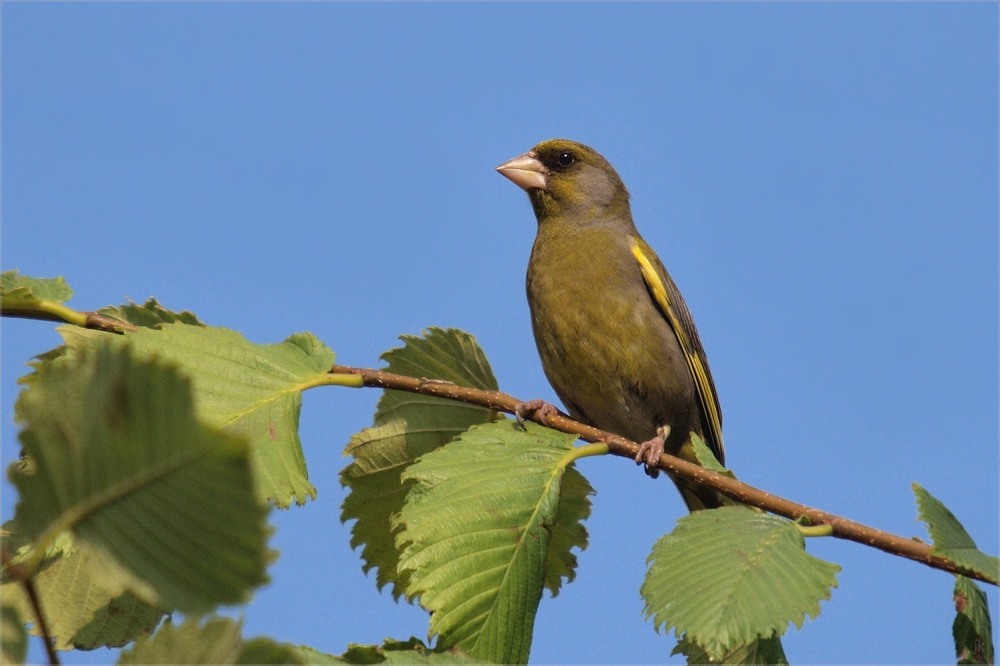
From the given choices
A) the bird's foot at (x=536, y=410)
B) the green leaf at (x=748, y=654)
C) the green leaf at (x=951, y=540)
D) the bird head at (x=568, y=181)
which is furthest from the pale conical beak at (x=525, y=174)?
the green leaf at (x=951, y=540)

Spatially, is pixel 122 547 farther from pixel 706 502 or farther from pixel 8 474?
pixel 706 502

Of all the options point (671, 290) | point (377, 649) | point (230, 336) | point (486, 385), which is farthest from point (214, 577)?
point (671, 290)

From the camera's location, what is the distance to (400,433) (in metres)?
3.23

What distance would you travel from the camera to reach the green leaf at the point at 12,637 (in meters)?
0.99

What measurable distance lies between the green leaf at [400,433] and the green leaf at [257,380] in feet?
1.25

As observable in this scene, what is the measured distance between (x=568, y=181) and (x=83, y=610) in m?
5.07

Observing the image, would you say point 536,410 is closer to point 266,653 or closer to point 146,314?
point 146,314

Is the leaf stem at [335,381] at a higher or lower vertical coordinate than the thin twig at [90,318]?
lower

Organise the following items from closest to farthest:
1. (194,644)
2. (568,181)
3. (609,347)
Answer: (194,644) < (609,347) < (568,181)

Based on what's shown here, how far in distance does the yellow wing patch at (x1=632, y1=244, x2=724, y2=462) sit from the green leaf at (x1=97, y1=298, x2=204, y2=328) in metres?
3.60

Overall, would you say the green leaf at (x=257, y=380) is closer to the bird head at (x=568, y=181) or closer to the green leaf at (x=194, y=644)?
the green leaf at (x=194, y=644)

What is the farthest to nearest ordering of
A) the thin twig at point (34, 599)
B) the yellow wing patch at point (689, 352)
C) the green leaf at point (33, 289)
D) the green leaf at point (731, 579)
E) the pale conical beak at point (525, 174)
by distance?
1. the pale conical beak at point (525, 174)
2. the yellow wing patch at point (689, 352)
3. the green leaf at point (33, 289)
4. the green leaf at point (731, 579)
5. the thin twig at point (34, 599)

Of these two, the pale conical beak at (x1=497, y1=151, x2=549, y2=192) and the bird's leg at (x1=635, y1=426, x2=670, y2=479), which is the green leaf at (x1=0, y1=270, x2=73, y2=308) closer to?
the bird's leg at (x1=635, y1=426, x2=670, y2=479)

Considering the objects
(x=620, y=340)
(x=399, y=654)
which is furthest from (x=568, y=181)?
(x=399, y=654)
